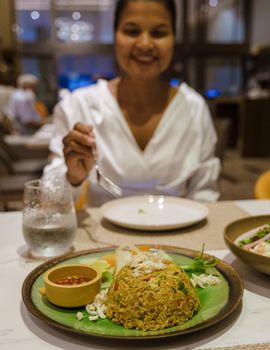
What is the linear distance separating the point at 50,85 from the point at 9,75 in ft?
3.21

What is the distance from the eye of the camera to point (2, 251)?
1054mm

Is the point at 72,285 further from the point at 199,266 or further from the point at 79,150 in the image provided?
the point at 79,150

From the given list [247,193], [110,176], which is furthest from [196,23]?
[110,176]

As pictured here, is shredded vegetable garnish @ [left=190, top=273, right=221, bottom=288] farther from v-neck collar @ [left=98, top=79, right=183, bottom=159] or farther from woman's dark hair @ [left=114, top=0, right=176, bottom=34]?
woman's dark hair @ [left=114, top=0, right=176, bottom=34]

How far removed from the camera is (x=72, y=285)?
28.4 inches

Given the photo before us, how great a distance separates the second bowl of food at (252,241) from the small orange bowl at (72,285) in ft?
0.93

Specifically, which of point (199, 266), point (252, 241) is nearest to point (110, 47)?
point (252, 241)

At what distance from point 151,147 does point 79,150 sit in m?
0.52

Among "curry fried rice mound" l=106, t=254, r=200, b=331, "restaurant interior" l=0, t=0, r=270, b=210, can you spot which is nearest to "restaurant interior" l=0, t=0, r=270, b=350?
"curry fried rice mound" l=106, t=254, r=200, b=331

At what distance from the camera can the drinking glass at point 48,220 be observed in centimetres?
100

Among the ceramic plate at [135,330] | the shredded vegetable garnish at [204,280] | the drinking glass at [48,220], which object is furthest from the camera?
the drinking glass at [48,220]

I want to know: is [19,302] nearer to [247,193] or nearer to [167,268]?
[167,268]

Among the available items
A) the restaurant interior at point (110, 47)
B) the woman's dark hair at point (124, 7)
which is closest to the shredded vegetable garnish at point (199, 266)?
the woman's dark hair at point (124, 7)

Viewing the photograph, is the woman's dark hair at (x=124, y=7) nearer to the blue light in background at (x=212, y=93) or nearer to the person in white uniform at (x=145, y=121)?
the person in white uniform at (x=145, y=121)
